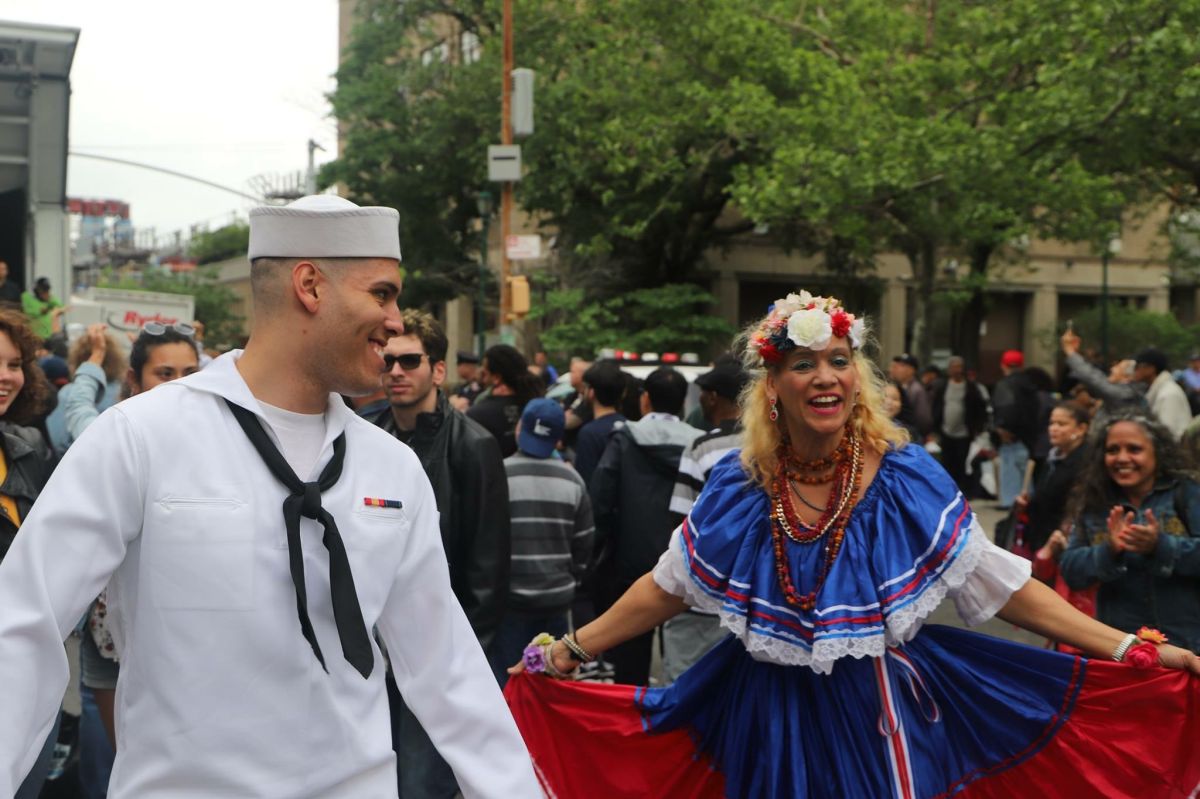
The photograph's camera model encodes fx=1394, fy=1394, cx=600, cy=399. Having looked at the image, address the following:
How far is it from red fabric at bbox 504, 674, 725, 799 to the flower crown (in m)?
1.24

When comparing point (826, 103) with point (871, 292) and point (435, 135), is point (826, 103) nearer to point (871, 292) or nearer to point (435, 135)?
point (435, 135)

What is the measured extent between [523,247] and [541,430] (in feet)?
43.7

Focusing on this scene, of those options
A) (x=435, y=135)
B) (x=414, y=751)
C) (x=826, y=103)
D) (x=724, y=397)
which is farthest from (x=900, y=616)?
(x=435, y=135)

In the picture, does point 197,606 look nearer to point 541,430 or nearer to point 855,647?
point 855,647

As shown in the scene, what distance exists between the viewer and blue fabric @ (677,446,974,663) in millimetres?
4008

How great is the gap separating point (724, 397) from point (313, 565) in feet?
14.8

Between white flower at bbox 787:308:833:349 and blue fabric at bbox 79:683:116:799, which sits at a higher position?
white flower at bbox 787:308:833:349

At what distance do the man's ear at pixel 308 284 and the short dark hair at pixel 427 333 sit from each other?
8.53 ft

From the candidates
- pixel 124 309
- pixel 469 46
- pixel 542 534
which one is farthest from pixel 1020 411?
pixel 469 46

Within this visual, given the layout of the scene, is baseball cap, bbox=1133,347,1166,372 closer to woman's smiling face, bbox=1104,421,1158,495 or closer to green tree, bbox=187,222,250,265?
woman's smiling face, bbox=1104,421,1158,495

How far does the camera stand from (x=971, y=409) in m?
18.3

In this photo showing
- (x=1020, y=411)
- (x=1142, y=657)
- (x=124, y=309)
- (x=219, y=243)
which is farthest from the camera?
(x=219, y=243)

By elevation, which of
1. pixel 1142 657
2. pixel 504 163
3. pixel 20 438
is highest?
pixel 504 163

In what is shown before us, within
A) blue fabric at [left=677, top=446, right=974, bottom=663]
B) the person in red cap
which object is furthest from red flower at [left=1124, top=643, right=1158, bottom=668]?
the person in red cap
